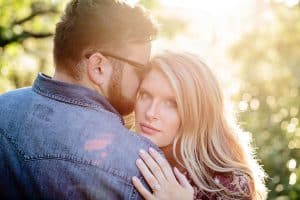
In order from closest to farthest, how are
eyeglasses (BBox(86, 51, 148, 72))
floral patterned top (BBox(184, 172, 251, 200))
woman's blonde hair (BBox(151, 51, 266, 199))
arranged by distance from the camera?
eyeglasses (BBox(86, 51, 148, 72))
floral patterned top (BBox(184, 172, 251, 200))
woman's blonde hair (BBox(151, 51, 266, 199))

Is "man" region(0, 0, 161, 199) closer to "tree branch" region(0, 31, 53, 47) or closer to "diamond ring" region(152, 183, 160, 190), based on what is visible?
"diamond ring" region(152, 183, 160, 190)

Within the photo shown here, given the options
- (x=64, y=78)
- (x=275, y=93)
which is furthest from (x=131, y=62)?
(x=275, y=93)

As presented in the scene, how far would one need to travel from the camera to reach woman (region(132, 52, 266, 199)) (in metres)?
3.58

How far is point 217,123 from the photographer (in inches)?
154

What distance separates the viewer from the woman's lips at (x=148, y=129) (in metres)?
3.72

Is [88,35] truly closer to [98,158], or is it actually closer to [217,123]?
[98,158]

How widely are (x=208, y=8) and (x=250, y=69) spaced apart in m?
1.47

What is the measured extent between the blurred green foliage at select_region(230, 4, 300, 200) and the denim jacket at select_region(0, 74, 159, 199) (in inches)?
159

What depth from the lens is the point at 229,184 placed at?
11.6ft

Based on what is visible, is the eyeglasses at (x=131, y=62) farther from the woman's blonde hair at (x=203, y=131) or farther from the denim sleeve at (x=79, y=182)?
the denim sleeve at (x=79, y=182)

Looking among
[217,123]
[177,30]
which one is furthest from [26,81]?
[217,123]

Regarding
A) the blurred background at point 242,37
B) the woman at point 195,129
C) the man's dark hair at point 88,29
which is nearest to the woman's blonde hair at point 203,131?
the woman at point 195,129

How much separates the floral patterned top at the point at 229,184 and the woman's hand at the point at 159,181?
423mm

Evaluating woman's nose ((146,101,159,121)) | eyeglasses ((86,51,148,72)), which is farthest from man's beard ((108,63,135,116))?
woman's nose ((146,101,159,121))
